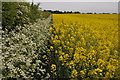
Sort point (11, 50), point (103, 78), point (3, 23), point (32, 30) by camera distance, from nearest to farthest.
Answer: point (103, 78)
point (11, 50)
point (3, 23)
point (32, 30)

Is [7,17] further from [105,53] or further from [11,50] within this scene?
[105,53]

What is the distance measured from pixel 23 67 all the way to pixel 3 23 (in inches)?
109

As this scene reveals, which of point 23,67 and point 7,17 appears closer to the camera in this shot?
point 23,67

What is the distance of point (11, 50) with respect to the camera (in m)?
5.04

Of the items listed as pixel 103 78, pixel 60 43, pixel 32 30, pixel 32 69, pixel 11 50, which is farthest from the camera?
pixel 32 30

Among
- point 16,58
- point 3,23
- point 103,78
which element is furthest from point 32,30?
point 103,78

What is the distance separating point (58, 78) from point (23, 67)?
0.78m

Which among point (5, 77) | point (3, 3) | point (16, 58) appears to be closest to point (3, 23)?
point (3, 3)

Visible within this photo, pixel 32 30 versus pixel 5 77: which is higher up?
pixel 32 30

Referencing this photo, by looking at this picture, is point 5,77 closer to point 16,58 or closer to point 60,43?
point 16,58

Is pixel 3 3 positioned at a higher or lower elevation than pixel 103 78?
higher

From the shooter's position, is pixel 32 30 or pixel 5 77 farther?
pixel 32 30

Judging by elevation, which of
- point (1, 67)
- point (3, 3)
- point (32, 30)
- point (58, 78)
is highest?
point (3, 3)

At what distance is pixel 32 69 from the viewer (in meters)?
4.47
